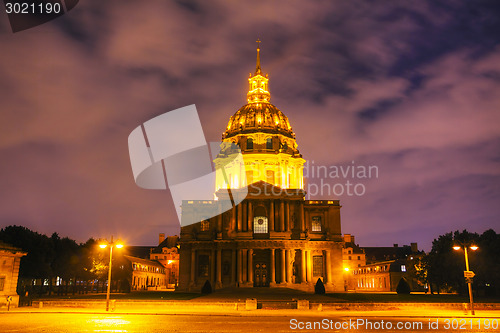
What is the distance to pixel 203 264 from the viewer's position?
7706 cm

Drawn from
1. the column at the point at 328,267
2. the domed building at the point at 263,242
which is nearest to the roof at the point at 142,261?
the domed building at the point at 263,242

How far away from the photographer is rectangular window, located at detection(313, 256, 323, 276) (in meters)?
76.0

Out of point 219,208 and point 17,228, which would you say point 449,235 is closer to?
point 219,208

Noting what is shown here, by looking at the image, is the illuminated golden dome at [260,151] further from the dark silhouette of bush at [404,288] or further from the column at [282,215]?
the dark silhouette of bush at [404,288]

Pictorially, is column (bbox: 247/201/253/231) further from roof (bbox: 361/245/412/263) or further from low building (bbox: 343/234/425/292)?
roof (bbox: 361/245/412/263)

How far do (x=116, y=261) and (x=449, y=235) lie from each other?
6192 centimetres

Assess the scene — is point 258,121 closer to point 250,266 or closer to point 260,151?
point 260,151

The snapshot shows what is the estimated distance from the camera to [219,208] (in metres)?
78.4

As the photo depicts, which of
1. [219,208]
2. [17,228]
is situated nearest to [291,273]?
[219,208]

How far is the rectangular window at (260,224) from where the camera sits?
76875mm

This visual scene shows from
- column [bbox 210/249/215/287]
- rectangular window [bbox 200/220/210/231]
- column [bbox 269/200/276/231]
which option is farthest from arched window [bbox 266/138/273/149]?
column [bbox 210/249/215/287]

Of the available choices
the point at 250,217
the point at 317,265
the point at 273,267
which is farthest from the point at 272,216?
the point at 317,265

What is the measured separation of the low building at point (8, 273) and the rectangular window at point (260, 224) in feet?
141

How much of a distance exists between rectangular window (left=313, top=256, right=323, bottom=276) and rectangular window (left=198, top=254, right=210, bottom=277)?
18.3 meters
